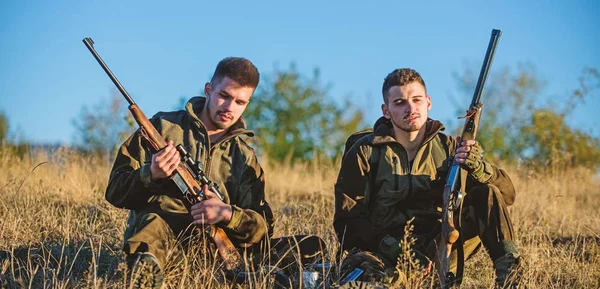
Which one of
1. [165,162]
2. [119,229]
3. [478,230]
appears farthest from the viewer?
[119,229]

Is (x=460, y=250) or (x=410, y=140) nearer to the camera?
(x=460, y=250)

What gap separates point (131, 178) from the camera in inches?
206

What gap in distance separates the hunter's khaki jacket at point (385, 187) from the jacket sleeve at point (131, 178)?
4.88ft

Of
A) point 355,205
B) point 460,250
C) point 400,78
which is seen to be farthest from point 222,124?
point 460,250

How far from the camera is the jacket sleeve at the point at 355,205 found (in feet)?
18.1

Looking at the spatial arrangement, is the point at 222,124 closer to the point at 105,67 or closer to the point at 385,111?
the point at 105,67

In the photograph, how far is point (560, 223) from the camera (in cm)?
809

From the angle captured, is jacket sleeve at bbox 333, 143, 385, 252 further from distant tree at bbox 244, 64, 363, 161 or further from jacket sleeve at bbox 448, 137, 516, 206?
distant tree at bbox 244, 64, 363, 161

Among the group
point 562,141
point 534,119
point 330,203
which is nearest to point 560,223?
point 330,203

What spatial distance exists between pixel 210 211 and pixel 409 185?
1.62m

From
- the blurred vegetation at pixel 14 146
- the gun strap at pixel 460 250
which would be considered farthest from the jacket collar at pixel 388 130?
the blurred vegetation at pixel 14 146

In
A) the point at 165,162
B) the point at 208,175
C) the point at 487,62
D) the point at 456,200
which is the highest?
the point at 487,62

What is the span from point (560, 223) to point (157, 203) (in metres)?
4.84

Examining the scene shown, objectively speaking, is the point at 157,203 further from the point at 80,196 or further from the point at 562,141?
the point at 562,141
